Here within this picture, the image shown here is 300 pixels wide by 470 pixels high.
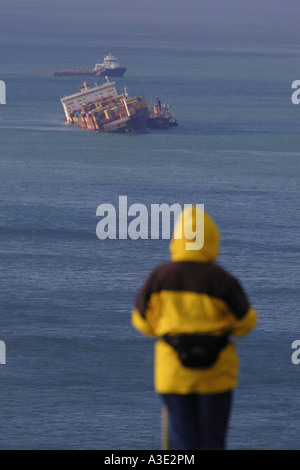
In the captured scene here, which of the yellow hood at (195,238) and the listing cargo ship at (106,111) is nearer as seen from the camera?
the yellow hood at (195,238)

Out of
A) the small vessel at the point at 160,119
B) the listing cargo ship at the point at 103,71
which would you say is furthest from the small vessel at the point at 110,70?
the small vessel at the point at 160,119

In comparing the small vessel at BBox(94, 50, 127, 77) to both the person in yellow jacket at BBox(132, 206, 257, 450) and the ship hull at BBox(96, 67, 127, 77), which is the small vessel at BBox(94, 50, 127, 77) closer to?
the ship hull at BBox(96, 67, 127, 77)

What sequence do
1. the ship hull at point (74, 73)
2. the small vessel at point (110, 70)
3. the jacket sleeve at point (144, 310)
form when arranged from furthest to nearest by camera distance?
the small vessel at point (110, 70)
the ship hull at point (74, 73)
the jacket sleeve at point (144, 310)

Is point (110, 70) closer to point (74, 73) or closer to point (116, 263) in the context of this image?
point (74, 73)

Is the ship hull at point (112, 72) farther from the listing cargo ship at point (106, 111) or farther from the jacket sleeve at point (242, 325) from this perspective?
the jacket sleeve at point (242, 325)

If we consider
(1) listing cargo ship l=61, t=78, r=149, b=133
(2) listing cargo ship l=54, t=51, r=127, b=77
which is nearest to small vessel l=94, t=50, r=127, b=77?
(2) listing cargo ship l=54, t=51, r=127, b=77

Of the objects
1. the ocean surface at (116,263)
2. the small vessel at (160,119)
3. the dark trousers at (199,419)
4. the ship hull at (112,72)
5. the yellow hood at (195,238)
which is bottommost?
the dark trousers at (199,419)

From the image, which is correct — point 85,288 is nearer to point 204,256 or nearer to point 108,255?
point 108,255
